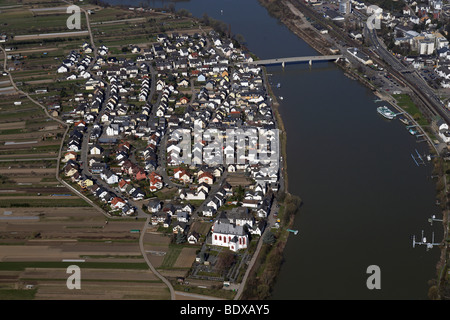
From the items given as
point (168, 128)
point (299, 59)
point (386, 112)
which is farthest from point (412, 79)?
point (168, 128)

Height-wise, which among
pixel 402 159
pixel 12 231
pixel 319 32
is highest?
pixel 319 32

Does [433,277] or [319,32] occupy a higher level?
[319,32]

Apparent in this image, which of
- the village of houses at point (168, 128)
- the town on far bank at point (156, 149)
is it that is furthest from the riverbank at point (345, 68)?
the village of houses at point (168, 128)

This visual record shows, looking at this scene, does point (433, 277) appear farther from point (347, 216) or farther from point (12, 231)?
point (12, 231)

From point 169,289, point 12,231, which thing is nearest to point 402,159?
point 169,289

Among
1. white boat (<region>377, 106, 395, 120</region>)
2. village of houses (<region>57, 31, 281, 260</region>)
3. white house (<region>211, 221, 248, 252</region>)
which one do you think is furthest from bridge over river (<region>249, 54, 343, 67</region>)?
white house (<region>211, 221, 248, 252</region>)

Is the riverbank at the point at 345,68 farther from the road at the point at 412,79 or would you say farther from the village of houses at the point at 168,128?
the village of houses at the point at 168,128
